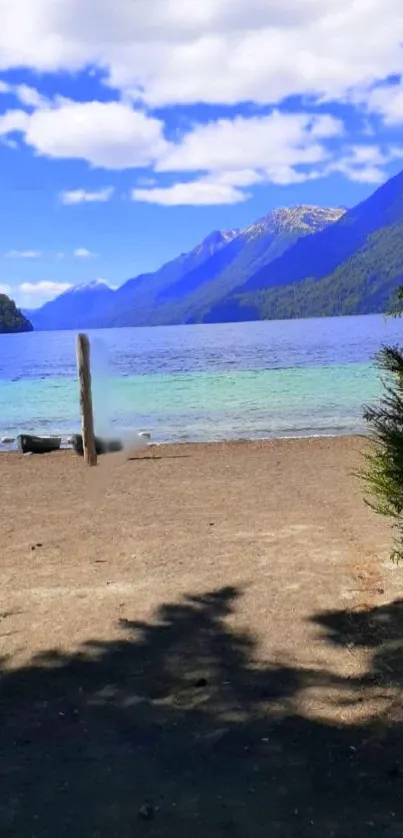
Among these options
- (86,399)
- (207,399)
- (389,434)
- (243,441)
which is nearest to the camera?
(389,434)

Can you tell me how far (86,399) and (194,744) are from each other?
14534 millimetres

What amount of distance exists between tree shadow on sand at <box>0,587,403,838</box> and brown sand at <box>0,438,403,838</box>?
1 cm

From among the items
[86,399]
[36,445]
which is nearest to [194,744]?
[86,399]

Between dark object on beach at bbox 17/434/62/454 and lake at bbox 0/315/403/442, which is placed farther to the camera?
lake at bbox 0/315/403/442

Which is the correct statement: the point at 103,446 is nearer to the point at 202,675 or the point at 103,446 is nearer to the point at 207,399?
the point at 202,675

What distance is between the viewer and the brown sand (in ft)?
12.4

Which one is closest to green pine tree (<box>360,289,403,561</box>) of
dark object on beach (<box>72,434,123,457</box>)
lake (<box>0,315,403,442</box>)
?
lake (<box>0,315,403,442</box>)

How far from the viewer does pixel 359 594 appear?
23.0 feet

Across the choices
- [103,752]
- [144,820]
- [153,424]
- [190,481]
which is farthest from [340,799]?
[153,424]

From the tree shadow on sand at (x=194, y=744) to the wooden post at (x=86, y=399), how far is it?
39.4ft

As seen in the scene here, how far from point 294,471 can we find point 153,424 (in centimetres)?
1373

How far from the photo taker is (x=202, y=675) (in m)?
5.43

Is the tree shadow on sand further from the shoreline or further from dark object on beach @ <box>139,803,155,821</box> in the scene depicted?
the shoreline

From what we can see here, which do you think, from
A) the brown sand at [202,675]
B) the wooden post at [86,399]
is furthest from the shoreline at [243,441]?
the brown sand at [202,675]
